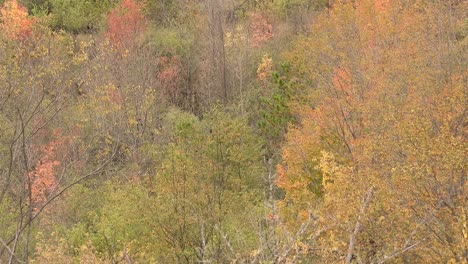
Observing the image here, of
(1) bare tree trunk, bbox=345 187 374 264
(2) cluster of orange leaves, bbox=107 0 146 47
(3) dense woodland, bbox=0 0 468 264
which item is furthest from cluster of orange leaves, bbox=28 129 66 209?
(1) bare tree trunk, bbox=345 187 374 264

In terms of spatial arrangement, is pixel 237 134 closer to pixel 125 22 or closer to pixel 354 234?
pixel 125 22

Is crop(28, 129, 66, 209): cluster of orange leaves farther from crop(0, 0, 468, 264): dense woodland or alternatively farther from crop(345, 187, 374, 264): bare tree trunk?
crop(345, 187, 374, 264): bare tree trunk

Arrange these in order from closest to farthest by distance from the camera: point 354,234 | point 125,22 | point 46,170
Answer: point 354,234
point 46,170
point 125,22

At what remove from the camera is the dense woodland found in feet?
51.0

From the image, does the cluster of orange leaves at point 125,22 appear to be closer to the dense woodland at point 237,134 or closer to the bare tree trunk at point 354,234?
the dense woodland at point 237,134

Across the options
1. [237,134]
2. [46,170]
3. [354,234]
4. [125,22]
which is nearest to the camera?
[354,234]

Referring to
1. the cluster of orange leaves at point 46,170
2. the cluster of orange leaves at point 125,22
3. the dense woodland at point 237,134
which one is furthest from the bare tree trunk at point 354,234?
the cluster of orange leaves at point 125,22

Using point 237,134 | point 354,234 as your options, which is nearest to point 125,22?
point 237,134

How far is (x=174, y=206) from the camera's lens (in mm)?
21781

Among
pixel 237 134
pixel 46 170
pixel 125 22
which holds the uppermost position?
pixel 125 22

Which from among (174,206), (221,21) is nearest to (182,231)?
(174,206)

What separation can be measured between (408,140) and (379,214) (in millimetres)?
2506

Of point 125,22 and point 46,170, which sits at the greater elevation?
point 125,22

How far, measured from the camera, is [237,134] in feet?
102
